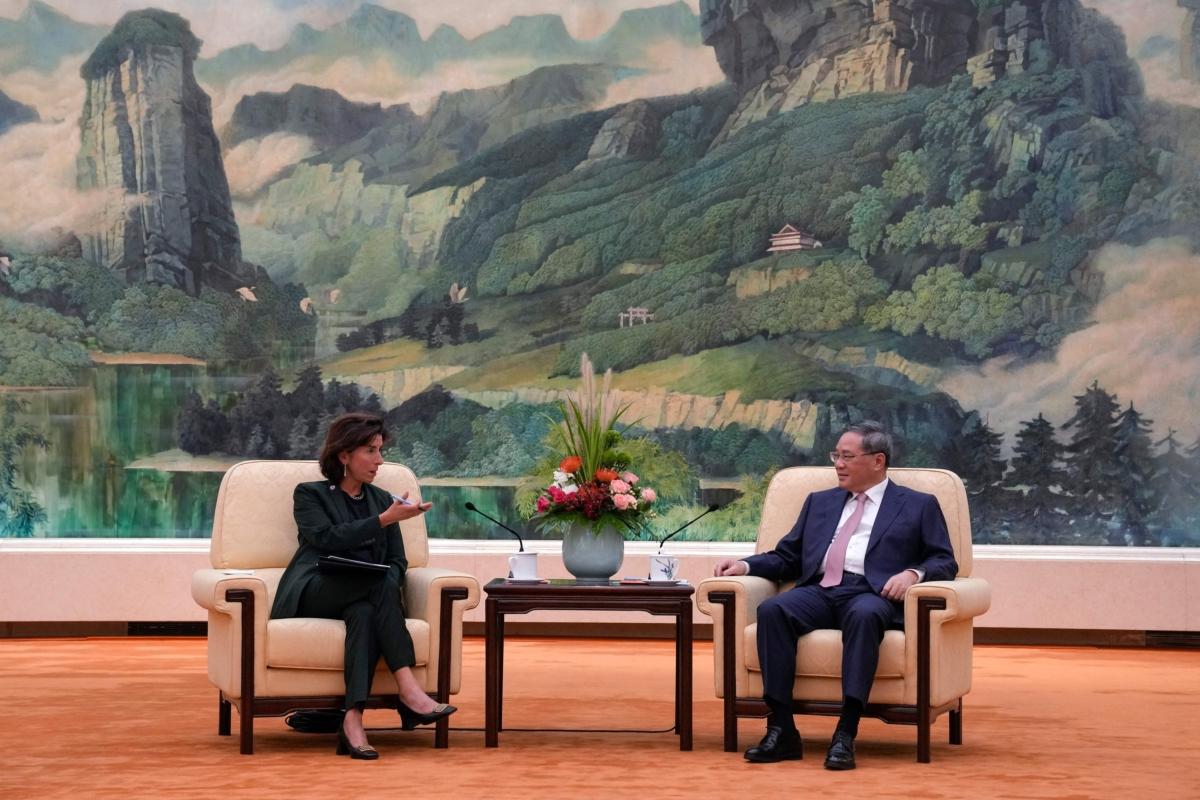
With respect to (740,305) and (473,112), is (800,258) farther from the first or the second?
(473,112)

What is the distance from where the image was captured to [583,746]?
14.8 feet

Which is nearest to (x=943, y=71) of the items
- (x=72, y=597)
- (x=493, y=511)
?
(x=493, y=511)

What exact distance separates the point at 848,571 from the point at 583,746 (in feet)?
3.03

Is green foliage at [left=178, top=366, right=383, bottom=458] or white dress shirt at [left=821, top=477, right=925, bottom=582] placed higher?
green foliage at [left=178, top=366, right=383, bottom=458]

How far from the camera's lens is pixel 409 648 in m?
4.45

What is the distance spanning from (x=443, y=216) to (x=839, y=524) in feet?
15.3

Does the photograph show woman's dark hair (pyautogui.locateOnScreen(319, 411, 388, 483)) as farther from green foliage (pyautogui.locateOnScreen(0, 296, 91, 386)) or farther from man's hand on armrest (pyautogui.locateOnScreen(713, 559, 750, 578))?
green foliage (pyautogui.locateOnScreen(0, 296, 91, 386))

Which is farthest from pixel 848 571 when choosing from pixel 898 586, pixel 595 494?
pixel 595 494

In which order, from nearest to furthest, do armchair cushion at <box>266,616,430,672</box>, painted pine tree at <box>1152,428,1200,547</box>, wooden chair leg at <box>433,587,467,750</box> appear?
armchair cushion at <box>266,616,430,672</box>
wooden chair leg at <box>433,587,467,750</box>
painted pine tree at <box>1152,428,1200,547</box>

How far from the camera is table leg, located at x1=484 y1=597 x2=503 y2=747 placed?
451cm

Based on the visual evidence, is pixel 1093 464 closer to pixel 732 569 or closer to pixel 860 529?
pixel 860 529

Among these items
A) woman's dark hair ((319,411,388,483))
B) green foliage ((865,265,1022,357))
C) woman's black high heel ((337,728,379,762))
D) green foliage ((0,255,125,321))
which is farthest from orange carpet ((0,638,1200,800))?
green foliage ((0,255,125,321))

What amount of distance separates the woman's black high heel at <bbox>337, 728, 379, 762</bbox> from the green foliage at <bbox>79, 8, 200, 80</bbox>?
18.4 feet

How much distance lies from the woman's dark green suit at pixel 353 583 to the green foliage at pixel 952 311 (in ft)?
14.3
